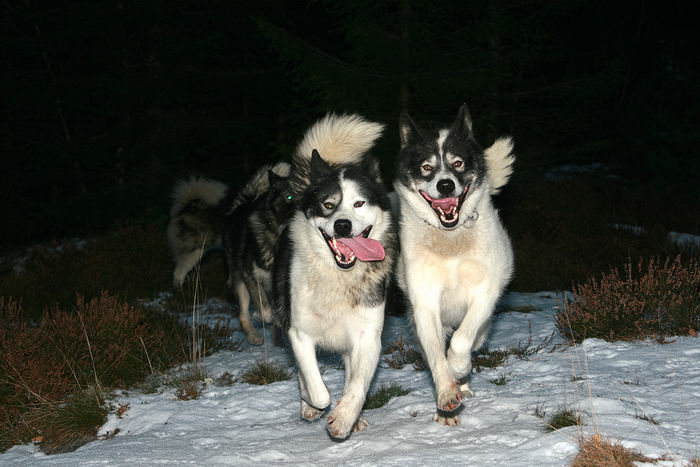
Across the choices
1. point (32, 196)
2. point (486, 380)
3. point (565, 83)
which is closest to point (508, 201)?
point (565, 83)

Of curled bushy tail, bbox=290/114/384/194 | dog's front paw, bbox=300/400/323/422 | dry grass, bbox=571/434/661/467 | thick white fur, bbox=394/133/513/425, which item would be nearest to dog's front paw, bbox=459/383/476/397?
thick white fur, bbox=394/133/513/425

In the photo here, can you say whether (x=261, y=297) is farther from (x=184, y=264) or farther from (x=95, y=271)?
(x=95, y=271)

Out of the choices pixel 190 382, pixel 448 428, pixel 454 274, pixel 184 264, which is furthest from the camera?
pixel 184 264

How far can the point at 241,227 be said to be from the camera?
7148 mm

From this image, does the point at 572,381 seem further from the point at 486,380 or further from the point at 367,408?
the point at 367,408

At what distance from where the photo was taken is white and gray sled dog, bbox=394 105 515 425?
13.7ft

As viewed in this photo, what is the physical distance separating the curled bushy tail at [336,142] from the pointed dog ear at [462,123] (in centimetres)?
50

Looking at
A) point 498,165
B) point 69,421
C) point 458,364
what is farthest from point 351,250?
point 69,421

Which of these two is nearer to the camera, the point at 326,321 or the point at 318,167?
the point at 326,321

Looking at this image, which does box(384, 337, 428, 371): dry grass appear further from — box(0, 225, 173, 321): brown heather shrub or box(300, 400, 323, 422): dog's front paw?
box(0, 225, 173, 321): brown heather shrub

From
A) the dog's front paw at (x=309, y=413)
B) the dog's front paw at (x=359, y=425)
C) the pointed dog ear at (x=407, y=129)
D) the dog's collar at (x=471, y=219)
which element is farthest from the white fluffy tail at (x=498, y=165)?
the dog's front paw at (x=309, y=413)

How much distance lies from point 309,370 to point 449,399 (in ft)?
2.66

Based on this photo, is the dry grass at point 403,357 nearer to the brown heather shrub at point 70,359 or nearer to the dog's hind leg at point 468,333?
the dog's hind leg at point 468,333

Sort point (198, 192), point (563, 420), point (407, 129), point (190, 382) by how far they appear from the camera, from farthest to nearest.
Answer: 1. point (198, 192)
2. point (190, 382)
3. point (407, 129)
4. point (563, 420)
